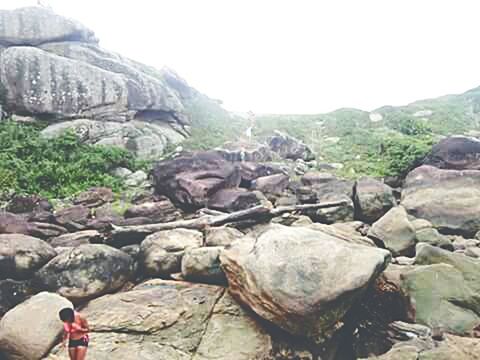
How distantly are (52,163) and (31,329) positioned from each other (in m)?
10.7

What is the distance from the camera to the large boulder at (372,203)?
1126 centimetres

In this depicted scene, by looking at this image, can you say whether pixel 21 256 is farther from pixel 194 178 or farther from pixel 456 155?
pixel 456 155

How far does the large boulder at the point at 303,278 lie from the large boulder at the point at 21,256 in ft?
11.7

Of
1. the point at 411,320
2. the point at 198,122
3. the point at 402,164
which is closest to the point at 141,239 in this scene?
the point at 411,320

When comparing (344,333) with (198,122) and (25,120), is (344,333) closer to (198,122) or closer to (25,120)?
(25,120)

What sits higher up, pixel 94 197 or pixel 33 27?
pixel 33 27

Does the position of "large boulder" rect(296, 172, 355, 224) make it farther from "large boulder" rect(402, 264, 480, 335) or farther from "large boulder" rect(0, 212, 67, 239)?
"large boulder" rect(0, 212, 67, 239)

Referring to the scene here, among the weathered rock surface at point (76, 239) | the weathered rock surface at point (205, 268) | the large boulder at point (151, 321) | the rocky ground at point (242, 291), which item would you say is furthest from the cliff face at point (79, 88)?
the large boulder at point (151, 321)

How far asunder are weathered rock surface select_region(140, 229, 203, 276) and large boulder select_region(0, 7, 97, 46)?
63.4ft

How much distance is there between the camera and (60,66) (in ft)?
66.3

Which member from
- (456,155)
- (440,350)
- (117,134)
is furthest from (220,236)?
(117,134)

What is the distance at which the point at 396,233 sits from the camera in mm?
9039

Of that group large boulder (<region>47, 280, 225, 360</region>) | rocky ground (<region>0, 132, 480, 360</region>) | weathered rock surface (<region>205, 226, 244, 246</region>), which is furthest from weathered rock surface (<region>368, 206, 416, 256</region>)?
large boulder (<region>47, 280, 225, 360</region>)

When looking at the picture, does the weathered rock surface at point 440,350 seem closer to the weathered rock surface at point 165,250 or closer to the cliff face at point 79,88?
the weathered rock surface at point 165,250
